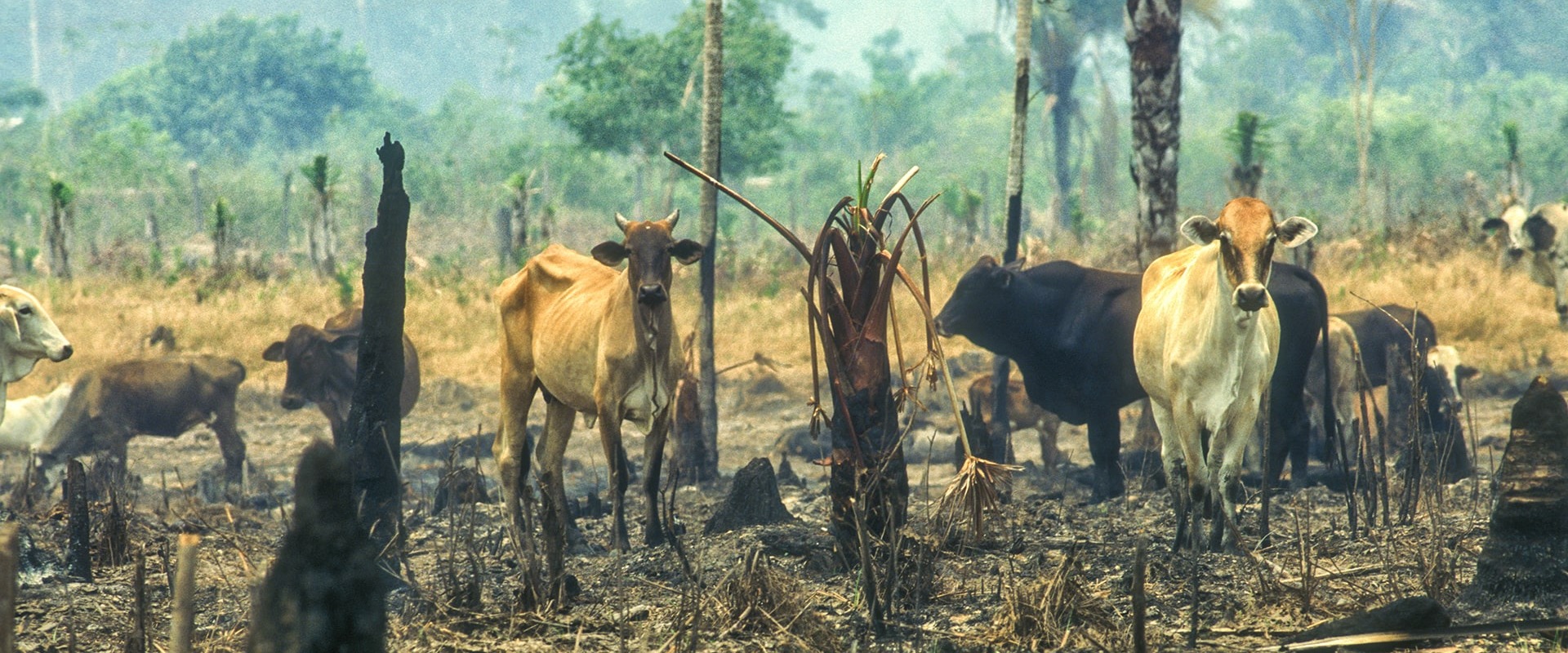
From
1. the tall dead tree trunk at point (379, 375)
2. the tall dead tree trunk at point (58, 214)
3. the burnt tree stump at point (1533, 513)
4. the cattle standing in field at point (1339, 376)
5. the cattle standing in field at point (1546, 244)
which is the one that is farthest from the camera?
the tall dead tree trunk at point (58, 214)

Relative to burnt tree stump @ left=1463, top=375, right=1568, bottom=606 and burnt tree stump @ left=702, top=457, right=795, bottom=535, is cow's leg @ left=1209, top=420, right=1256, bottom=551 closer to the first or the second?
A: burnt tree stump @ left=1463, top=375, right=1568, bottom=606

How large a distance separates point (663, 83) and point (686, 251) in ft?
89.7

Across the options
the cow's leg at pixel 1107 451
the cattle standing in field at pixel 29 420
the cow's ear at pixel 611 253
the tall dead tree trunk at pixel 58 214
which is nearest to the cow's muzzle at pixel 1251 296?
the cow's ear at pixel 611 253

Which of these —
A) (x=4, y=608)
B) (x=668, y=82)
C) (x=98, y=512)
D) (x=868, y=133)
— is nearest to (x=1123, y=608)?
(x=4, y=608)

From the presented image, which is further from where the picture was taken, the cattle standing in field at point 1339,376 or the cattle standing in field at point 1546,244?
the cattle standing in field at point 1546,244

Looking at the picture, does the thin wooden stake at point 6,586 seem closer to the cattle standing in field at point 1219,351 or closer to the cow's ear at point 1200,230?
the cattle standing in field at point 1219,351

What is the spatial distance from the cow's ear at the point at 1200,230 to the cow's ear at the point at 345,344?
8195 millimetres

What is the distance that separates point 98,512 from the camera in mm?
9258

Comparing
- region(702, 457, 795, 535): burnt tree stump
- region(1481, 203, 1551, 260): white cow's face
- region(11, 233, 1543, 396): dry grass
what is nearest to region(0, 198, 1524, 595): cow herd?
region(702, 457, 795, 535): burnt tree stump

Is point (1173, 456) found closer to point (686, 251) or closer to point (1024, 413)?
point (686, 251)

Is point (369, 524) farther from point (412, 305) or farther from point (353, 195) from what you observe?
point (353, 195)

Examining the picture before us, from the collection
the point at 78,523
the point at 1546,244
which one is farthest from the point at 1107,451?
the point at 1546,244

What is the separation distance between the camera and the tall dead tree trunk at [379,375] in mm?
7031

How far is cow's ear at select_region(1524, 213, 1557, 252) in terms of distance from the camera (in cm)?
1556
